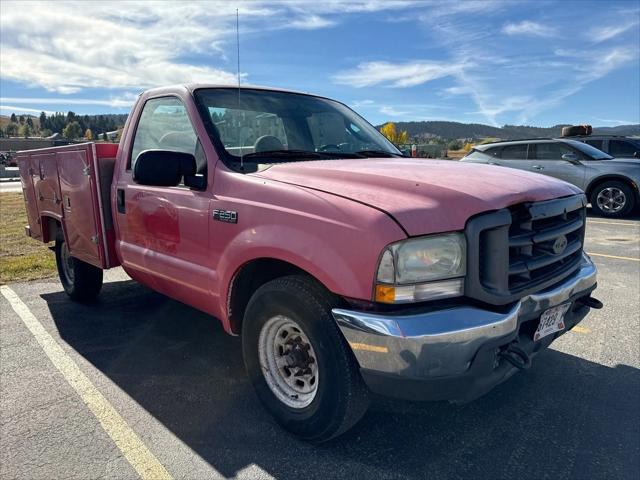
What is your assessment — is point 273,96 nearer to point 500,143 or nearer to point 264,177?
point 264,177

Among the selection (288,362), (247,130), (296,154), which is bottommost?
(288,362)

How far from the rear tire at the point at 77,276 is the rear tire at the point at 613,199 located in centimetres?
1046

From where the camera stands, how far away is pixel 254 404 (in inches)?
123

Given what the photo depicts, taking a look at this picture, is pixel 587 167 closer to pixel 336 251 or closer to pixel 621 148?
pixel 621 148

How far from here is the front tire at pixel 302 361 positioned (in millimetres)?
2359

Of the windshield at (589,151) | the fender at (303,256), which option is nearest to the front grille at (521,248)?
the fender at (303,256)

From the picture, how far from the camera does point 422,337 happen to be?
209cm

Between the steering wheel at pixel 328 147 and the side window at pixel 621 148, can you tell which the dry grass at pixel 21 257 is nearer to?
the steering wheel at pixel 328 147

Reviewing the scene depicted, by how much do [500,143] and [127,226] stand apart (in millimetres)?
10728

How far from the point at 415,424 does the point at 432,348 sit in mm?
969

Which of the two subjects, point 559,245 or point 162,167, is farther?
point 162,167

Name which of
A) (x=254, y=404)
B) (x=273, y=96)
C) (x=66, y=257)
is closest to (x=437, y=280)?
(x=254, y=404)

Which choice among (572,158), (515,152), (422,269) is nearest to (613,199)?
(572,158)

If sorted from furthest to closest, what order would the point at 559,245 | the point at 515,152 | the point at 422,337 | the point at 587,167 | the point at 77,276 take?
1. the point at 515,152
2. the point at 587,167
3. the point at 77,276
4. the point at 559,245
5. the point at 422,337
